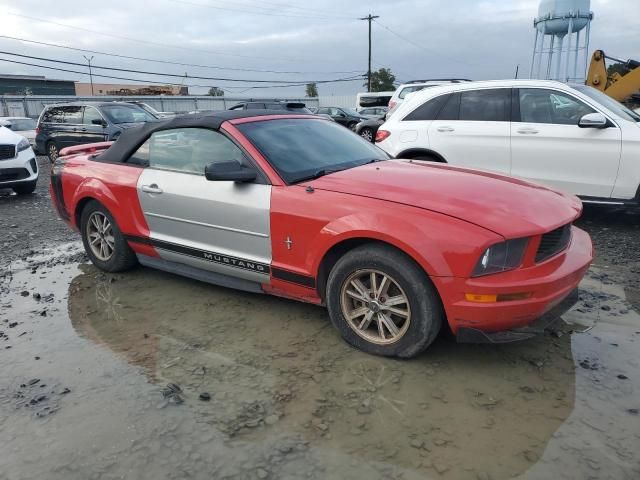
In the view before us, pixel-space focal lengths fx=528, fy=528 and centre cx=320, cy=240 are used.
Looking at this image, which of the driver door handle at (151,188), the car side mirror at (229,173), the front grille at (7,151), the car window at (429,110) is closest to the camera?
the car side mirror at (229,173)

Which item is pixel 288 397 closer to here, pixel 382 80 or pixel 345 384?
pixel 345 384

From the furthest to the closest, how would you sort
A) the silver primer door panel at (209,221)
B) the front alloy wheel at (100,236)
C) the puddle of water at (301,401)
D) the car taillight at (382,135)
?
the car taillight at (382,135) → the front alloy wheel at (100,236) → the silver primer door panel at (209,221) → the puddle of water at (301,401)

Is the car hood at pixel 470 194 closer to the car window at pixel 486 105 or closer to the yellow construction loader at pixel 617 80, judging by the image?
the car window at pixel 486 105

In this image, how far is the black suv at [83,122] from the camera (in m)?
13.2

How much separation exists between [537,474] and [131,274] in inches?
159

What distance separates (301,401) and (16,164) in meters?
8.47

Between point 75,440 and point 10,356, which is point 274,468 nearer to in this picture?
point 75,440

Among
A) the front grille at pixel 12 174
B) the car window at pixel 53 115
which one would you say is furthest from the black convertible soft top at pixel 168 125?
the car window at pixel 53 115

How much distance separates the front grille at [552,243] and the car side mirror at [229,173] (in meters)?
1.97

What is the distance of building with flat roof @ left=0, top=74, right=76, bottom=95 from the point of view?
192 ft

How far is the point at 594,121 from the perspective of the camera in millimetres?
5883

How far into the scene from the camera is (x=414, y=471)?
2400 millimetres

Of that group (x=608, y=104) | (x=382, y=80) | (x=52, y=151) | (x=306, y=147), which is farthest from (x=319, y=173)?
(x=382, y=80)

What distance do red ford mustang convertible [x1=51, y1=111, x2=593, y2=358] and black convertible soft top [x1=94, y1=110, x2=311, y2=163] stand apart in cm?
1
